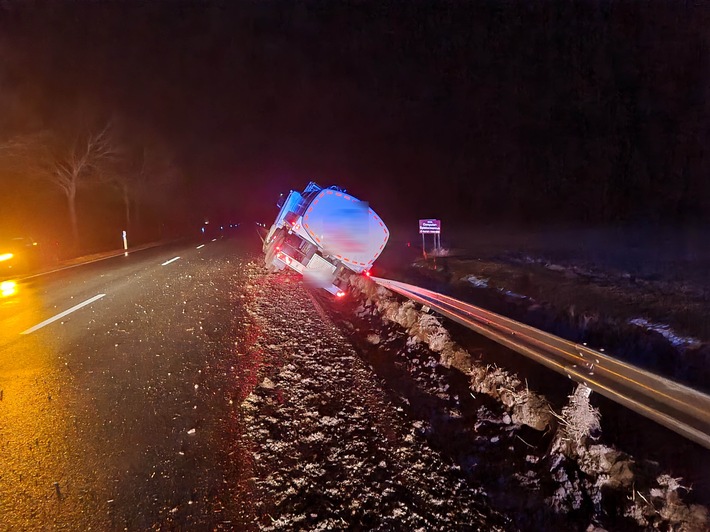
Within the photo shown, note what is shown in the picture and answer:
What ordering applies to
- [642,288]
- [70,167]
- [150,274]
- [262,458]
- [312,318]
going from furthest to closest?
1. [70,167]
2. [150,274]
3. [642,288]
4. [312,318]
5. [262,458]

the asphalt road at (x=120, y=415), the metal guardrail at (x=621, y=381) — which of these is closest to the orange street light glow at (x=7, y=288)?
the asphalt road at (x=120, y=415)

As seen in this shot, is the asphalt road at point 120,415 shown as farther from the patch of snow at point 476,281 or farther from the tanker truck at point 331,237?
the patch of snow at point 476,281

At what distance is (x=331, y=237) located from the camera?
10516mm

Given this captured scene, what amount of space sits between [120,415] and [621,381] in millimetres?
4869

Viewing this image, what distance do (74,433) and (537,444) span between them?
4.48 metres

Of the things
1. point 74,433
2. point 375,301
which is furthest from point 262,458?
point 375,301

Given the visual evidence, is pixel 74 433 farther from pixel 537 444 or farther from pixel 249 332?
pixel 537 444

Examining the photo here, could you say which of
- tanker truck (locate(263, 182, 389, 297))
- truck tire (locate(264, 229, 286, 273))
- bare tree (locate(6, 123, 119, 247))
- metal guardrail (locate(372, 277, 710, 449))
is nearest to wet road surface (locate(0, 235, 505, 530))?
metal guardrail (locate(372, 277, 710, 449))

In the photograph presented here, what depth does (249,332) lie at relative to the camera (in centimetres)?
778

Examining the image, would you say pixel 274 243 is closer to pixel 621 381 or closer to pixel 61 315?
pixel 61 315

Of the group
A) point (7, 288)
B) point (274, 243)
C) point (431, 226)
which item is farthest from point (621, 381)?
point (7, 288)

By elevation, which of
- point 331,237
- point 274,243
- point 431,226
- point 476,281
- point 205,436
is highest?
point 331,237

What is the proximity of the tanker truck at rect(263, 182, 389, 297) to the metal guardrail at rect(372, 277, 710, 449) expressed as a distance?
533 cm

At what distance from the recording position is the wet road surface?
3266 millimetres
